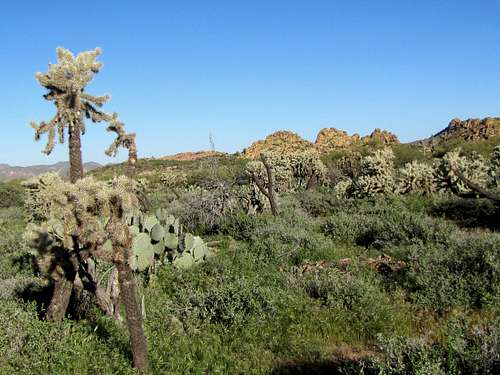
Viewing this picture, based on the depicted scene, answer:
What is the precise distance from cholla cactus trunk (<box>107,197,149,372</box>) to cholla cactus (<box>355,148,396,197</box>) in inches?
568

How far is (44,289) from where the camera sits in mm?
7520

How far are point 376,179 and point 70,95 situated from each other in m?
11.9

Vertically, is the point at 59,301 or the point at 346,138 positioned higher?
the point at 346,138

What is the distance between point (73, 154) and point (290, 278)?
22.1 ft

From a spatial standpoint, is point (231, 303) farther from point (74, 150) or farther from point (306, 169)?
point (306, 169)

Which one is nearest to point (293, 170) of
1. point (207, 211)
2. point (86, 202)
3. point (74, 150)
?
point (207, 211)

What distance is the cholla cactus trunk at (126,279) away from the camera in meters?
4.66

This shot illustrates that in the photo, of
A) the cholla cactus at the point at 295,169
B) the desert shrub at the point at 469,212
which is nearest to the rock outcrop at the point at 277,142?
the cholla cactus at the point at 295,169

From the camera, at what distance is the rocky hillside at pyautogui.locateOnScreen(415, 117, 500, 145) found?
177ft

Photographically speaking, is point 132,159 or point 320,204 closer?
point 132,159

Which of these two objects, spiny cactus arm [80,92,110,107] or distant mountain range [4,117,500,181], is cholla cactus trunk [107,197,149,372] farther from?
distant mountain range [4,117,500,181]

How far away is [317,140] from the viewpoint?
72812mm

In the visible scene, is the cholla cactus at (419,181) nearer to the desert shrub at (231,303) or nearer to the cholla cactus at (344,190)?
the cholla cactus at (344,190)

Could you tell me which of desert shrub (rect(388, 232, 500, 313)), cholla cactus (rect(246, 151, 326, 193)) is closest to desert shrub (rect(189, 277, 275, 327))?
desert shrub (rect(388, 232, 500, 313))
